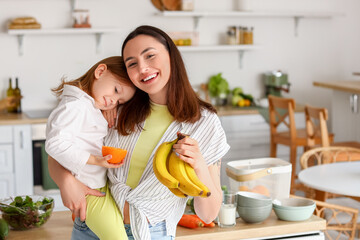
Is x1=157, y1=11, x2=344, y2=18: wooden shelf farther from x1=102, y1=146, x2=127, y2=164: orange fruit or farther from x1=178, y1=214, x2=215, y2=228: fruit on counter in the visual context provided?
x1=102, y1=146, x2=127, y2=164: orange fruit

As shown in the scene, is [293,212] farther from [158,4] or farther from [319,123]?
[158,4]

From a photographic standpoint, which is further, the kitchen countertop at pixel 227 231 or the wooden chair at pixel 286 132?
the wooden chair at pixel 286 132

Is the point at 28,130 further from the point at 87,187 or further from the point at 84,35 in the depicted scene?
the point at 87,187

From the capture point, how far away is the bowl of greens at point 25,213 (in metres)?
2.18

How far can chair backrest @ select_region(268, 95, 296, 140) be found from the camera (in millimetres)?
4586

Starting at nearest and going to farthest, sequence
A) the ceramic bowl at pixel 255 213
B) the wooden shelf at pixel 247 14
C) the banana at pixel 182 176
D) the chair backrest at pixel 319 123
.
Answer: the banana at pixel 182 176 → the ceramic bowl at pixel 255 213 → the chair backrest at pixel 319 123 → the wooden shelf at pixel 247 14

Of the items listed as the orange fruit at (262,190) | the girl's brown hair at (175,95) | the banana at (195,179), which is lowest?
the orange fruit at (262,190)

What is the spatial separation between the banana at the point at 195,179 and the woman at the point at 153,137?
84mm

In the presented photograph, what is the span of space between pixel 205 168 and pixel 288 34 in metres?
4.16

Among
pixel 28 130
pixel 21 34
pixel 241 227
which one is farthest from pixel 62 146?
pixel 21 34

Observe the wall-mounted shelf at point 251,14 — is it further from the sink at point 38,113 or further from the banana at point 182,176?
the banana at point 182,176

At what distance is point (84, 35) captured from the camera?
16.3ft

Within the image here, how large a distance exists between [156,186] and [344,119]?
363 centimetres

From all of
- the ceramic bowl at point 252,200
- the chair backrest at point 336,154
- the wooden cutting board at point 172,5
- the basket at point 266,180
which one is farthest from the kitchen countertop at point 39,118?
the ceramic bowl at point 252,200
